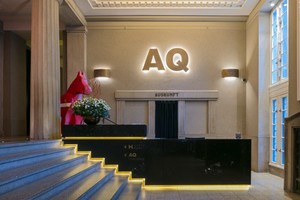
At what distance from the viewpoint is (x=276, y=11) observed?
1026 centimetres

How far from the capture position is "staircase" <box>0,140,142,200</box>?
172 inches

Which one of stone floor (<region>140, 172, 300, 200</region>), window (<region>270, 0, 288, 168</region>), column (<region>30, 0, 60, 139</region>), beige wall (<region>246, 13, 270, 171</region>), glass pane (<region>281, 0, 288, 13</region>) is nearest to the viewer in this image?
stone floor (<region>140, 172, 300, 200</region>)

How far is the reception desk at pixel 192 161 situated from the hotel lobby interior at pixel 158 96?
2 centimetres

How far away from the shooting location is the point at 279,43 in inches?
392

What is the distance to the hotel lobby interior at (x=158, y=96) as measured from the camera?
743cm

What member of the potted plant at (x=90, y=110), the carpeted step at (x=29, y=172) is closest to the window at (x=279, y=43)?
the potted plant at (x=90, y=110)

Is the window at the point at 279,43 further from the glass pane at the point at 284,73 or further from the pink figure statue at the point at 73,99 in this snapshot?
the pink figure statue at the point at 73,99

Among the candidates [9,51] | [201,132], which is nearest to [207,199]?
[201,132]

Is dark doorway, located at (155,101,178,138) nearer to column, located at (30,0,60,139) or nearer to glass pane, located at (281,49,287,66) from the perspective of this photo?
glass pane, located at (281,49,287,66)

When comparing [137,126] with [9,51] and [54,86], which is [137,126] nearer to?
[54,86]

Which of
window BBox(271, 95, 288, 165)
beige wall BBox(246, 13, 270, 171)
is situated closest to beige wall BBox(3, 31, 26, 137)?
beige wall BBox(246, 13, 270, 171)

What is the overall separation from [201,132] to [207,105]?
0.95 m

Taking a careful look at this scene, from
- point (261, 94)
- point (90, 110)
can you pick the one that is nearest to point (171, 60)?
point (261, 94)

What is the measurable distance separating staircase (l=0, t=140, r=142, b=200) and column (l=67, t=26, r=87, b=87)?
4617 millimetres
